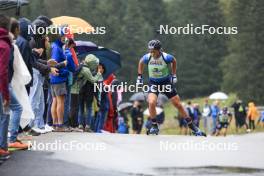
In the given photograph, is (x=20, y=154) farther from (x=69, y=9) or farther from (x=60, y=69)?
(x=69, y=9)

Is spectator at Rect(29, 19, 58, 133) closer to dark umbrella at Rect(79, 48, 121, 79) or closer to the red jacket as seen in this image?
the red jacket

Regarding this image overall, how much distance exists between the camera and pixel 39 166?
9484 mm

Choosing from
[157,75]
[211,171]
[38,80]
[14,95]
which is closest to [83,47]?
[157,75]

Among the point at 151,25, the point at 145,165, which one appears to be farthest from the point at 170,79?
the point at 151,25

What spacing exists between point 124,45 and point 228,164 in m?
107

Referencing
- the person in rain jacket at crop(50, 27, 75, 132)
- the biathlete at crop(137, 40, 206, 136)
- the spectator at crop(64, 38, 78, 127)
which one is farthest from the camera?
the biathlete at crop(137, 40, 206, 136)

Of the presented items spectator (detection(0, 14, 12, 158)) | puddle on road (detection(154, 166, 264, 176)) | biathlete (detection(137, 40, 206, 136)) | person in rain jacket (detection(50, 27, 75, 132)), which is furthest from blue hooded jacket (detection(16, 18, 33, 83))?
biathlete (detection(137, 40, 206, 136))

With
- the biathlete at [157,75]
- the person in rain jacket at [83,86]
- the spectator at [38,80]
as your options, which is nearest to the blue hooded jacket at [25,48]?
the spectator at [38,80]

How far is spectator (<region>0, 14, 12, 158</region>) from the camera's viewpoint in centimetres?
920

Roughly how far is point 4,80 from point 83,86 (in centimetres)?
667

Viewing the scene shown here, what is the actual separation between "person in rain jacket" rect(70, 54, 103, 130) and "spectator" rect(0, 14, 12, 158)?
5.48 metres

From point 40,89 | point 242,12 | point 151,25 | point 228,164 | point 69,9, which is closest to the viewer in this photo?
point 228,164

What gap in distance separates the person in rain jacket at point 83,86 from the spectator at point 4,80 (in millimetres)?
5481

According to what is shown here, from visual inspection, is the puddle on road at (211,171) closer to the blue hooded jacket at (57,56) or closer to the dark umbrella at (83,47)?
the blue hooded jacket at (57,56)
